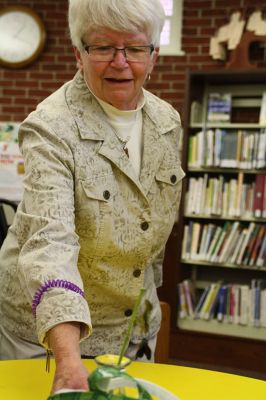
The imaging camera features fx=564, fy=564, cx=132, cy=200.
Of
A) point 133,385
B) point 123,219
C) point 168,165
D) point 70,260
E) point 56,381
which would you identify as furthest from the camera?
point 168,165

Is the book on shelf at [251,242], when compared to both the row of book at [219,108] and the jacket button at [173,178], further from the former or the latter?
the jacket button at [173,178]

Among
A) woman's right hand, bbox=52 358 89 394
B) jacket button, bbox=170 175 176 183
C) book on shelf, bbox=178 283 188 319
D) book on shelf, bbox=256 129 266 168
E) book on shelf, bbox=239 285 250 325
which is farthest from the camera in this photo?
book on shelf, bbox=178 283 188 319

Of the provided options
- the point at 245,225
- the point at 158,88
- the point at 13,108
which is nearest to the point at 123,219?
the point at 245,225

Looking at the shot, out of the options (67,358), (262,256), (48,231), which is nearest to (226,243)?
(262,256)

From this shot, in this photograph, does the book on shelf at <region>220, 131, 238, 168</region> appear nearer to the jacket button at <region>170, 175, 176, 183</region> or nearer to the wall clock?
the wall clock

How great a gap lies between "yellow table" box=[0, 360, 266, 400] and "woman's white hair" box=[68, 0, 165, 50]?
2.50 feet

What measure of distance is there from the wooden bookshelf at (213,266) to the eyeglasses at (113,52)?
276 cm

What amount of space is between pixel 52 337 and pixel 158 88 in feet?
12.1

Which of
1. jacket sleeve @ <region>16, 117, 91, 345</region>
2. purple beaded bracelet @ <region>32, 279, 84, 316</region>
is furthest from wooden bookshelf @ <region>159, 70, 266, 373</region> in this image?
purple beaded bracelet @ <region>32, 279, 84, 316</region>

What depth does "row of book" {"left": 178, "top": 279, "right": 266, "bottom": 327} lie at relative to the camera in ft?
13.3

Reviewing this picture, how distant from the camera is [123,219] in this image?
137 cm

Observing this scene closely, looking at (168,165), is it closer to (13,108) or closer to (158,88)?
(158,88)

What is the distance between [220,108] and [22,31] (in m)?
1.75

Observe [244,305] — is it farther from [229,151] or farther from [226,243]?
[229,151]
